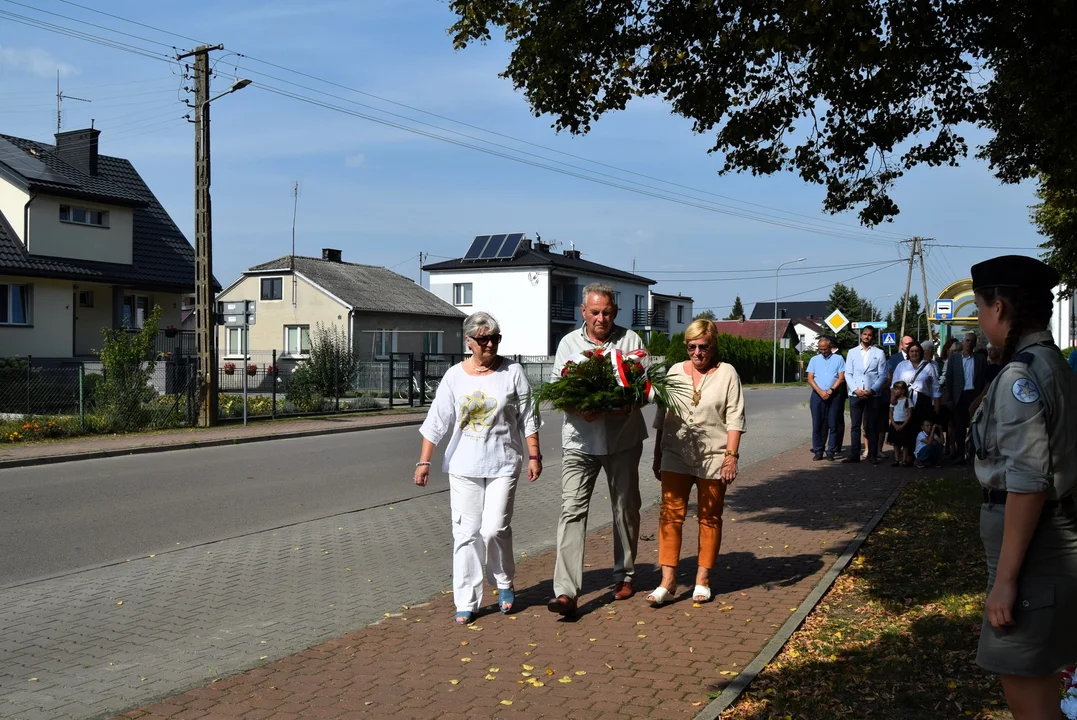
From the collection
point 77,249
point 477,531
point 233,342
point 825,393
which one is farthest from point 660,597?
point 233,342

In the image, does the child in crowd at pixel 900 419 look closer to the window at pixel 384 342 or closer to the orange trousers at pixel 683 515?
the orange trousers at pixel 683 515

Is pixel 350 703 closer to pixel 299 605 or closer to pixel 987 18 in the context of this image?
pixel 299 605

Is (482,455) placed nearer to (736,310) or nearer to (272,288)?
(272,288)

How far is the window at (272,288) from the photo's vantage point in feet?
165

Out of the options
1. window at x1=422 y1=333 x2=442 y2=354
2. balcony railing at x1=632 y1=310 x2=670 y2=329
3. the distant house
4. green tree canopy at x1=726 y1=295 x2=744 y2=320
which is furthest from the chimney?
green tree canopy at x1=726 y1=295 x2=744 y2=320

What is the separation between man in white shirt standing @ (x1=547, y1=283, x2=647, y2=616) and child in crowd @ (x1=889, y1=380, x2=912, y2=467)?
8337 millimetres

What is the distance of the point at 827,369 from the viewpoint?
1417 cm

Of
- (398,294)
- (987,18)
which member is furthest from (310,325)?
(987,18)

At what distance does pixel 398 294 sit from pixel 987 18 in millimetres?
44714

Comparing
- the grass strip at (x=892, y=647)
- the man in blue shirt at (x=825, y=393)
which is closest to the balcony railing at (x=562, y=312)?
the man in blue shirt at (x=825, y=393)

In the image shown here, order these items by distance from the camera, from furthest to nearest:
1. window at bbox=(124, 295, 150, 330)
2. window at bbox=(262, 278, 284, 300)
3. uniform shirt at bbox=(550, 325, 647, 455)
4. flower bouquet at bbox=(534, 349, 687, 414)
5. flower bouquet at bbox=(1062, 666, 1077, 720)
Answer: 1. window at bbox=(262, 278, 284, 300)
2. window at bbox=(124, 295, 150, 330)
3. uniform shirt at bbox=(550, 325, 647, 455)
4. flower bouquet at bbox=(534, 349, 687, 414)
5. flower bouquet at bbox=(1062, 666, 1077, 720)

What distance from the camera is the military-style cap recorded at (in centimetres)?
306

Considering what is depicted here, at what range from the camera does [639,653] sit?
17.4 ft

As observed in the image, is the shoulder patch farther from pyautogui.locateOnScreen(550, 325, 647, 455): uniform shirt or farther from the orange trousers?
the orange trousers
